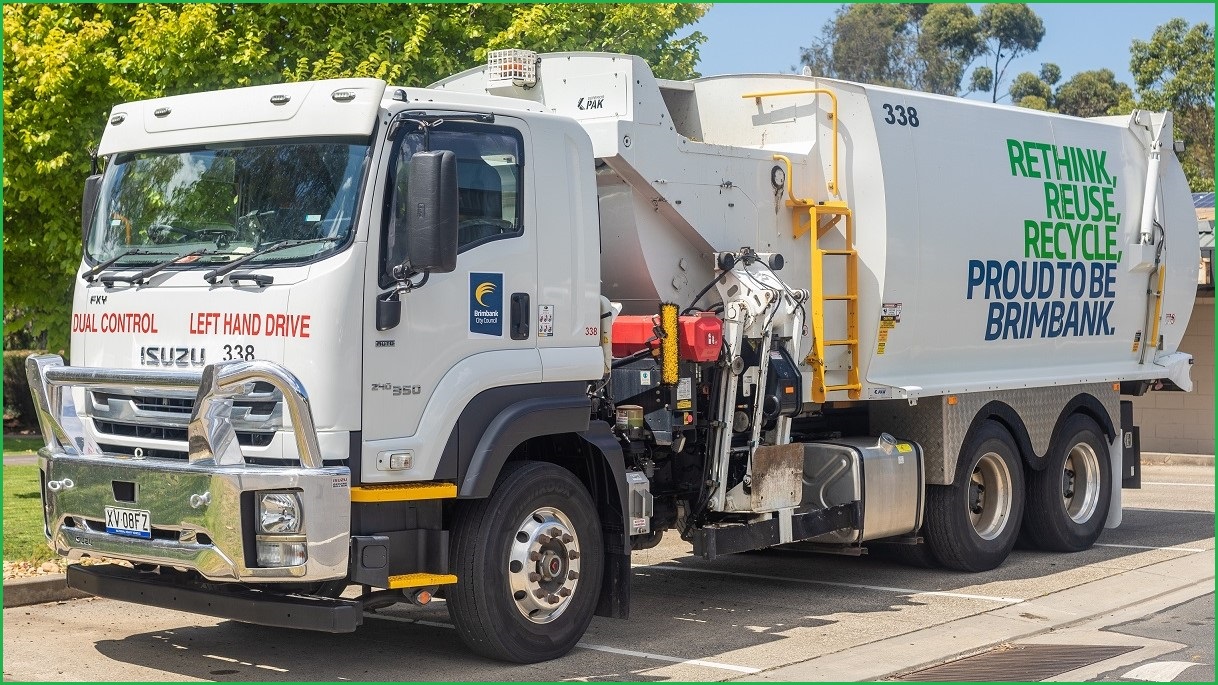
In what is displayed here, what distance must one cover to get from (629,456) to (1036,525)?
192 inches

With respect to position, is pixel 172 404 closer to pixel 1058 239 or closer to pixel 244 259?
pixel 244 259

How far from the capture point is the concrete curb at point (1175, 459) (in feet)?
66.3

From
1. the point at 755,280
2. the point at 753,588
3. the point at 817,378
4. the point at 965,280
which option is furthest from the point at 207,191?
the point at 965,280

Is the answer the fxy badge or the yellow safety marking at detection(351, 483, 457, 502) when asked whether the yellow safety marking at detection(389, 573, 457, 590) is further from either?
the fxy badge

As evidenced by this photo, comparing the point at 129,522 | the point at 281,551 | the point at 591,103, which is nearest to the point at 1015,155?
the point at 591,103

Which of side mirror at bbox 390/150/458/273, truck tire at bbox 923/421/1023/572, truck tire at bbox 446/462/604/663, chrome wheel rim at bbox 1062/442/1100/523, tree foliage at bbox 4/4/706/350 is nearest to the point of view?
side mirror at bbox 390/150/458/273

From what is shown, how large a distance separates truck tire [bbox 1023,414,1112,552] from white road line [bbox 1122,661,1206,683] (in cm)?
413

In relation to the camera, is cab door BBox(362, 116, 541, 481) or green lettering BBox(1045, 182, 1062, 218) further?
green lettering BBox(1045, 182, 1062, 218)

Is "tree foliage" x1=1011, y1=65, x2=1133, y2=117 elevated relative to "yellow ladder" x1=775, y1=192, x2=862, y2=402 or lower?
elevated

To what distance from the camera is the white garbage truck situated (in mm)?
7145

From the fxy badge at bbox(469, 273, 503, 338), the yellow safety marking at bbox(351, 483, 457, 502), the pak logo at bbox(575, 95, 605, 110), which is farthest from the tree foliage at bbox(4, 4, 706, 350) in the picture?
the yellow safety marking at bbox(351, 483, 457, 502)

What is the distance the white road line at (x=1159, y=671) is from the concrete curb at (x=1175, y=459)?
13043 mm

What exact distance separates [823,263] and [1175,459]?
12.3 m

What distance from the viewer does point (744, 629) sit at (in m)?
9.20
